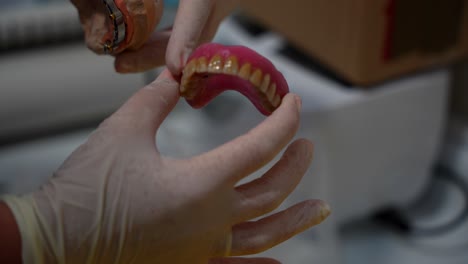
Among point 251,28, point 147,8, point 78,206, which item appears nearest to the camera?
point 78,206

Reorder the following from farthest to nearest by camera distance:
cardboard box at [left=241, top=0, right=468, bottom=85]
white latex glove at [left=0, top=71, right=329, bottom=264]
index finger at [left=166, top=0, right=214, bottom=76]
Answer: cardboard box at [left=241, top=0, right=468, bottom=85] → index finger at [left=166, top=0, right=214, bottom=76] → white latex glove at [left=0, top=71, right=329, bottom=264]

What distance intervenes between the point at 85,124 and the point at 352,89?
87 cm

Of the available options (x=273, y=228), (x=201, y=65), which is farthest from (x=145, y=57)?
(x=273, y=228)

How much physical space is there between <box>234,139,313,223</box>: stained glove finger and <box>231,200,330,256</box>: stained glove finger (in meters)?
0.02

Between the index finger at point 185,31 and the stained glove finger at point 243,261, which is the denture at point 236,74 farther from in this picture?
the stained glove finger at point 243,261

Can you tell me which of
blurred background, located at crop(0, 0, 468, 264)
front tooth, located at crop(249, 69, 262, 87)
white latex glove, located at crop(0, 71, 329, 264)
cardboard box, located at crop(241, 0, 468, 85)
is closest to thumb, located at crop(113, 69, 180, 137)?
white latex glove, located at crop(0, 71, 329, 264)

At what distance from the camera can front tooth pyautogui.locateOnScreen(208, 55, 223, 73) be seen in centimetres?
49

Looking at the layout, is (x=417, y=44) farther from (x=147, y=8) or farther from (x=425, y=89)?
(x=147, y=8)

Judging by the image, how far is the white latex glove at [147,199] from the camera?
1.52 ft

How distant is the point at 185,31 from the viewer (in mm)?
579

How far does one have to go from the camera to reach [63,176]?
0.48m

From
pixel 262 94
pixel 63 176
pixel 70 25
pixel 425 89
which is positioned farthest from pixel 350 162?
pixel 70 25

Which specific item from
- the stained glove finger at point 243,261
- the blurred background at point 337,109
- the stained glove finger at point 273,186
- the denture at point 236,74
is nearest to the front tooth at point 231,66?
the denture at point 236,74

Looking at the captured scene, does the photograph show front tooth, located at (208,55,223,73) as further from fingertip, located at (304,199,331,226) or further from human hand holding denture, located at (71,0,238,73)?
fingertip, located at (304,199,331,226)
